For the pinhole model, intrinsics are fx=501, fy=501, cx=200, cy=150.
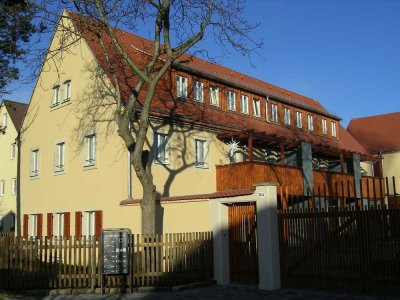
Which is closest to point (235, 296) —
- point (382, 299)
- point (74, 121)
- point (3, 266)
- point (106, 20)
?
point (382, 299)

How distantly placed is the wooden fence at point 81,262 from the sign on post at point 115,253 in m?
0.28

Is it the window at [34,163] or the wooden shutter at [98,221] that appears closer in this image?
the wooden shutter at [98,221]

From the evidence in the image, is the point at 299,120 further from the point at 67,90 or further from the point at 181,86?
the point at 67,90

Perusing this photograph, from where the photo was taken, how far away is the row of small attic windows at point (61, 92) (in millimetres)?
23734

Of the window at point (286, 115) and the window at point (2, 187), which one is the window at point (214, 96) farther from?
the window at point (2, 187)

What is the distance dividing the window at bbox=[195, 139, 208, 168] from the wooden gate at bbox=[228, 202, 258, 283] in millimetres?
7972

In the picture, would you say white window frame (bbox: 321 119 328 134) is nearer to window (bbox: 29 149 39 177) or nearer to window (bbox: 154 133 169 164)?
window (bbox: 154 133 169 164)

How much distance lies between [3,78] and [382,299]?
16.8 metres

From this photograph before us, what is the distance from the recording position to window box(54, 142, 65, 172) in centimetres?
2345

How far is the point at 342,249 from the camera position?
1202 cm

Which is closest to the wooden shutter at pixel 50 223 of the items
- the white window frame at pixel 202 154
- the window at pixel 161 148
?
the window at pixel 161 148

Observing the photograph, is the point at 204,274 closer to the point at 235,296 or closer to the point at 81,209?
the point at 235,296

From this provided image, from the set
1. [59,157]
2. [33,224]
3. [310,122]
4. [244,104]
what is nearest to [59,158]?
[59,157]

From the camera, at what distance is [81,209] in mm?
21516
